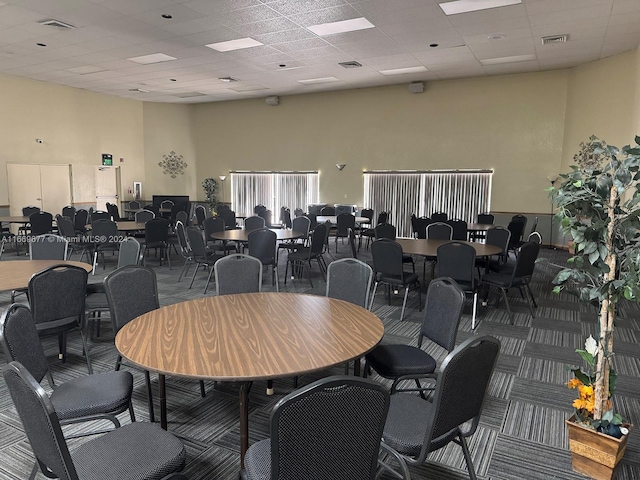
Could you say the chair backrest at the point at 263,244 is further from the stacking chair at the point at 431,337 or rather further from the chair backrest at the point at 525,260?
the stacking chair at the point at 431,337

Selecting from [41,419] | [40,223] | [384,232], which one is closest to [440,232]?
[384,232]

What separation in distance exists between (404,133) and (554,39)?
15.3 feet

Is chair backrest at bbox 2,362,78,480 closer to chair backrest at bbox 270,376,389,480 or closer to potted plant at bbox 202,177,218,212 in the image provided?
chair backrest at bbox 270,376,389,480

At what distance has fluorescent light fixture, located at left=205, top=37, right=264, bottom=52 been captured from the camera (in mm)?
8034

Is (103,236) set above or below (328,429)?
below

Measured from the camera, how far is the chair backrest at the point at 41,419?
1.50 metres

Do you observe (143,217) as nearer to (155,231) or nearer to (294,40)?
(155,231)

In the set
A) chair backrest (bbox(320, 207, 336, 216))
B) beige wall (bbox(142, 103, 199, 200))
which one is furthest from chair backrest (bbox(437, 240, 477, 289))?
beige wall (bbox(142, 103, 199, 200))

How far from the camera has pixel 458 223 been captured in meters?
8.15

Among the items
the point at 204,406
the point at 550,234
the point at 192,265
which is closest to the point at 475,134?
the point at 550,234

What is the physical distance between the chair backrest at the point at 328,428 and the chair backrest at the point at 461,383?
1.39 feet

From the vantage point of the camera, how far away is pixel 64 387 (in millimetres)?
2500

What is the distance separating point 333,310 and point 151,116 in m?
13.8

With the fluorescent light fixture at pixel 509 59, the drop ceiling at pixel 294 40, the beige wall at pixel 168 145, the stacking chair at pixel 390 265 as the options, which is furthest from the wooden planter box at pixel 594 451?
the beige wall at pixel 168 145
